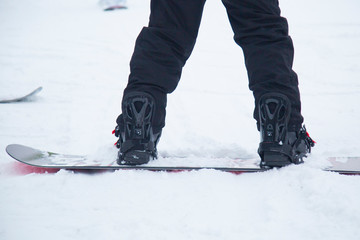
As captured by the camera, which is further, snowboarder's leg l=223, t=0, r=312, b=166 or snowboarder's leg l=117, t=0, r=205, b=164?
snowboarder's leg l=117, t=0, r=205, b=164

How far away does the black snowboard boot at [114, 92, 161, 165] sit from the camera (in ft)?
4.55

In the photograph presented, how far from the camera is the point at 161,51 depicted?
1.47 m

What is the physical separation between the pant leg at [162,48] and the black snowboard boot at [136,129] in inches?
2.1

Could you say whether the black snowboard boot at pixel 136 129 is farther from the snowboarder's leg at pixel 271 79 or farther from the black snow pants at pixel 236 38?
the snowboarder's leg at pixel 271 79

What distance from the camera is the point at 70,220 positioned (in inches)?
39.9

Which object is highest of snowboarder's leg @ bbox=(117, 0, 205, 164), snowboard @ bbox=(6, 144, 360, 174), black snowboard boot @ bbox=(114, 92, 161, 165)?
snowboarder's leg @ bbox=(117, 0, 205, 164)

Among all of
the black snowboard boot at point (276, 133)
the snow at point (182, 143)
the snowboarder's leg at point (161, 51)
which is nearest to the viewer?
the snow at point (182, 143)

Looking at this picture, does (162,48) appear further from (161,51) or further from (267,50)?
(267,50)

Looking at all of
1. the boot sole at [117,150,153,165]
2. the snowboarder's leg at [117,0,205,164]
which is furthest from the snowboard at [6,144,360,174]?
the snowboarder's leg at [117,0,205,164]

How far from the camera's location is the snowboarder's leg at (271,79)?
1344 mm

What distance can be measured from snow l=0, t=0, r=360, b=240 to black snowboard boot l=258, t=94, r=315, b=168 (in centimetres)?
6

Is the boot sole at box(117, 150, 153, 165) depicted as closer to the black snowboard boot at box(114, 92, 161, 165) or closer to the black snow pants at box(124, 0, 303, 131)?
the black snowboard boot at box(114, 92, 161, 165)

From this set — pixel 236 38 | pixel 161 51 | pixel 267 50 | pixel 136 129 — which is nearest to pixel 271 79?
pixel 267 50

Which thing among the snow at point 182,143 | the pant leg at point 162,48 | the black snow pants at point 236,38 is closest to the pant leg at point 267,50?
the black snow pants at point 236,38
